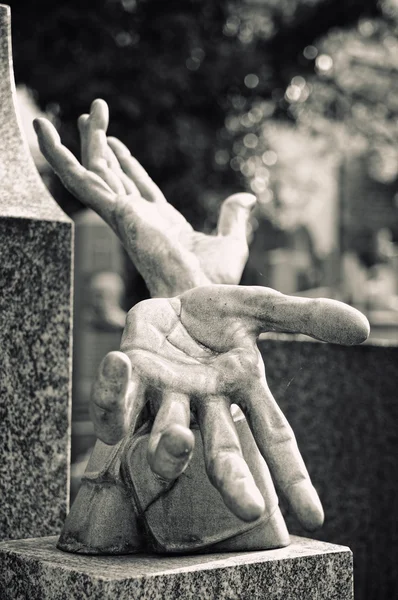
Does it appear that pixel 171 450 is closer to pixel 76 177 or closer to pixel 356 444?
pixel 76 177

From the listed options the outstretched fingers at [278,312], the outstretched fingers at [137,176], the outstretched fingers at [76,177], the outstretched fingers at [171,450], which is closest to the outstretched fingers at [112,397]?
the outstretched fingers at [171,450]

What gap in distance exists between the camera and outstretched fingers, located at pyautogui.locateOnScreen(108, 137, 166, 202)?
396 centimetres

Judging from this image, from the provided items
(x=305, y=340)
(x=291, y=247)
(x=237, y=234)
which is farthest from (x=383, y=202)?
(x=237, y=234)

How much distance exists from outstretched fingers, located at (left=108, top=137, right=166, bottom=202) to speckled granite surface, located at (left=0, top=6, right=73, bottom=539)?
12.9 inches

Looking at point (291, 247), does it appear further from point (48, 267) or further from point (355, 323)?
point (355, 323)

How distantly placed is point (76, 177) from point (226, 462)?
147 centimetres

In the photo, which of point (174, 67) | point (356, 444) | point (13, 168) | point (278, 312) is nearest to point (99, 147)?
point (13, 168)

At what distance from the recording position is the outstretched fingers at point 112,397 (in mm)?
2518

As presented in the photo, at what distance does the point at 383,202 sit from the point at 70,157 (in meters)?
19.5

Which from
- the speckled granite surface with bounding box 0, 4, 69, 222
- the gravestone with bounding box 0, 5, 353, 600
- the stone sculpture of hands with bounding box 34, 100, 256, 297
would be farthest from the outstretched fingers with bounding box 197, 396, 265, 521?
the speckled granite surface with bounding box 0, 4, 69, 222

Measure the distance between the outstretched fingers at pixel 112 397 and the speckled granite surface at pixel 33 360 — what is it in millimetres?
1072

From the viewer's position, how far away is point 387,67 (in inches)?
498

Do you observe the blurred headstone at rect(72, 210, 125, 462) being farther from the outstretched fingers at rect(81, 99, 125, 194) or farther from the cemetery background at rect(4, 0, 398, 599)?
the outstretched fingers at rect(81, 99, 125, 194)

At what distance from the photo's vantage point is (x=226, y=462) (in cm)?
263
